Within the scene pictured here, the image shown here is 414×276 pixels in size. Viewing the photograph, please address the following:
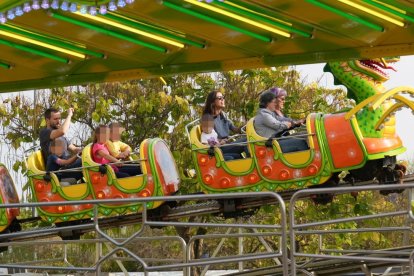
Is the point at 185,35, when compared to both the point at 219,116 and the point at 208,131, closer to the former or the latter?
the point at 208,131

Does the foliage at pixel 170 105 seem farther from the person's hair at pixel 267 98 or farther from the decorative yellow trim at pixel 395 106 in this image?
the decorative yellow trim at pixel 395 106

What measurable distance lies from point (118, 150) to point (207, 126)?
3.13ft

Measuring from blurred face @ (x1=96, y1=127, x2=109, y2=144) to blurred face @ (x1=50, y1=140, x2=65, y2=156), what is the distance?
0.36 m

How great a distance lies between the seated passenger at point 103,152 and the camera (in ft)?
35.2

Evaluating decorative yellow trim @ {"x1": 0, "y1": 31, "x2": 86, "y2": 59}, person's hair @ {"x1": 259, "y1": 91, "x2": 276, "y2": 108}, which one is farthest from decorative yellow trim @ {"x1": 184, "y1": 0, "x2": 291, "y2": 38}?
decorative yellow trim @ {"x1": 0, "y1": 31, "x2": 86, "y2": 59}

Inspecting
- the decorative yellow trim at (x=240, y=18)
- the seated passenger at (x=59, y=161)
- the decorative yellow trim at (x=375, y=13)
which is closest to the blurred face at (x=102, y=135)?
the seated passenger at (x=59, y=161)

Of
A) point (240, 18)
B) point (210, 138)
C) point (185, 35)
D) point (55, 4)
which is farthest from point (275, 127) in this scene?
point (55, 4)

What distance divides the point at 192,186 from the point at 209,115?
4345mm

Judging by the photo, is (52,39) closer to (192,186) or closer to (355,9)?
(355,9)

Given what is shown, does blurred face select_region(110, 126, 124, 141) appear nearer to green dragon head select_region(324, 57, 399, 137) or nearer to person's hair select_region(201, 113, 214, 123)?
person's hair select_region(201, 113, 214, 123)

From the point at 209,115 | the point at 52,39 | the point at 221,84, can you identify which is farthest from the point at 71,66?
the point at 221,84

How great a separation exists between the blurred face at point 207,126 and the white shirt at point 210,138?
0.03 m

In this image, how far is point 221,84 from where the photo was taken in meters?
17.0

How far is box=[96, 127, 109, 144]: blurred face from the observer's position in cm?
1093
